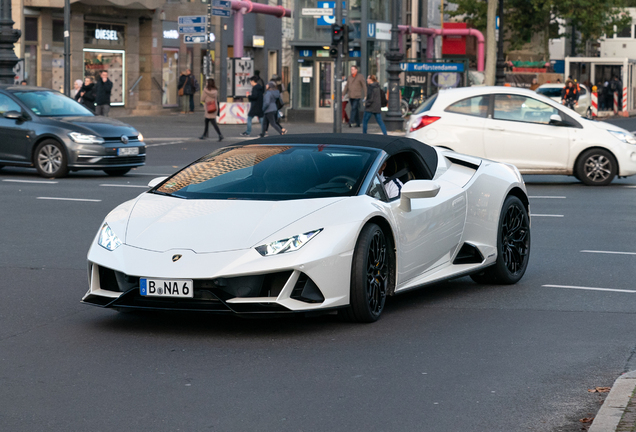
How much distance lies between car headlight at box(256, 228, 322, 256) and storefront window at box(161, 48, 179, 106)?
4159cm

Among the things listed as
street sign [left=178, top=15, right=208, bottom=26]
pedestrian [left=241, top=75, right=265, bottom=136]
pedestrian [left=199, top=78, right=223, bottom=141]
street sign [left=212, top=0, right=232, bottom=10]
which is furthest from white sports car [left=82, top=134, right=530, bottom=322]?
street sign [left=212, top=0, right=232, bottom=10]

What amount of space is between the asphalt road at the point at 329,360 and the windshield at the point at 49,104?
9792mm

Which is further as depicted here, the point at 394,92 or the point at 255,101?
the point at 394,92

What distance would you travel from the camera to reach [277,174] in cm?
746

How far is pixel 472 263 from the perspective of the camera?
27.2 ft

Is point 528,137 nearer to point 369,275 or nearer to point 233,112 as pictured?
point 369,275

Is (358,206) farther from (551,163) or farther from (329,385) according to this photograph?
(551,163)

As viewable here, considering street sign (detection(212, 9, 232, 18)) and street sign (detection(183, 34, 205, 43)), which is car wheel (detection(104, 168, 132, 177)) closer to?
street sign (detection(183, 34, 205, 43))

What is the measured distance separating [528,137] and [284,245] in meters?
11.8

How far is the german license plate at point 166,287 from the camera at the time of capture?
6.37 m

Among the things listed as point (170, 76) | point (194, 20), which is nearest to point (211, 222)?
point (194, 20)

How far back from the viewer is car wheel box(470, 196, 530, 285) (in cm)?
861

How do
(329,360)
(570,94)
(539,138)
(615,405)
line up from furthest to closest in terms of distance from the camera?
(570,94), (539,138), (329,360), (615,405)

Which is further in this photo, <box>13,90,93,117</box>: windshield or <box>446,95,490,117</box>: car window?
<box>13,90,93,117</box>: windshield
